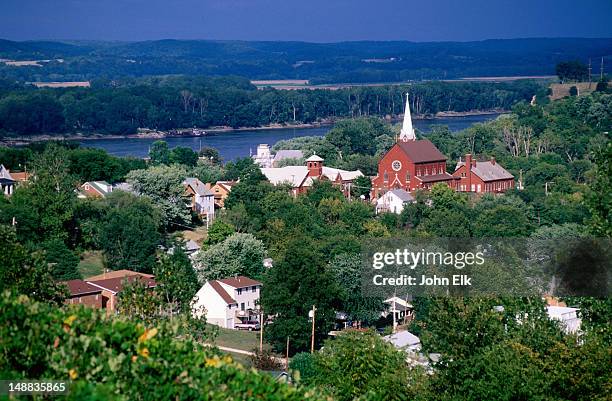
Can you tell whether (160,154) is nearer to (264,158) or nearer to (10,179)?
(264,158)

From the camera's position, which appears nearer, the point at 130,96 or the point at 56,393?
the point at 56,393

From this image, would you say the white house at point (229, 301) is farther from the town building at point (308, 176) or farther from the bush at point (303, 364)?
the town building at point (308, 176)

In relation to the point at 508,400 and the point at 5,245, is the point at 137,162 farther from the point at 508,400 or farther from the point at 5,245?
the point at 508,400

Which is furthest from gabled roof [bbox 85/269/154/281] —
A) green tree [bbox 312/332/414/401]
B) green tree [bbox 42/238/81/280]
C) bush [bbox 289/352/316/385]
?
green tree [bbox 312/332/414/401]

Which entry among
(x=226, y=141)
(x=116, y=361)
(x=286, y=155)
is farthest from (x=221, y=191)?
(x=226, y=141)

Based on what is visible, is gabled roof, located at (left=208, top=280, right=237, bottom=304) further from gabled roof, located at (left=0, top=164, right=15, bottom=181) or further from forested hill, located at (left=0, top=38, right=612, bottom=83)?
forested hill, located at (left=0, top=38, right=612, bottom=83)

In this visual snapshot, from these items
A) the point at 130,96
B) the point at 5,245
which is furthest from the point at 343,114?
the point at 5,245
